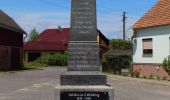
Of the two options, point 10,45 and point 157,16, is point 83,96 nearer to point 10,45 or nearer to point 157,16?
point 157,16

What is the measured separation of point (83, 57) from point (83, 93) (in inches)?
43.9

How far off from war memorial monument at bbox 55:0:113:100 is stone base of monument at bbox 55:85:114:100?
392 millimetres

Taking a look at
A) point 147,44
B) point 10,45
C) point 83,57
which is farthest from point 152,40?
point 10,45

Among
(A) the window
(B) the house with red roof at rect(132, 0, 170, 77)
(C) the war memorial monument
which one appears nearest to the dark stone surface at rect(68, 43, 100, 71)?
(C) the war memorial monument

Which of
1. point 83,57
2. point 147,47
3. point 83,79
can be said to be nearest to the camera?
point 83,79

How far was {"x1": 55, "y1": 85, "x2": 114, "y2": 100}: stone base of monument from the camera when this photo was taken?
1167 centimetres

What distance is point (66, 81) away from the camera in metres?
12.2

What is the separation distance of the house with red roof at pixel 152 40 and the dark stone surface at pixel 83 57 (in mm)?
20668

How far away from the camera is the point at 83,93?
11727 mm

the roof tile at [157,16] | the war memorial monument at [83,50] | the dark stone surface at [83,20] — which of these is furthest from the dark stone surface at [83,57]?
the roof tile at [157,16]

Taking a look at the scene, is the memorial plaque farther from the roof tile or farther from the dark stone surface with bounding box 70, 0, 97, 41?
the roof tile

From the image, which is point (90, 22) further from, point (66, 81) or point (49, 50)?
point (49, 50)

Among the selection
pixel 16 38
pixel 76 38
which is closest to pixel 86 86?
pixel 76 38

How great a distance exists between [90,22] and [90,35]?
33 centimetres
